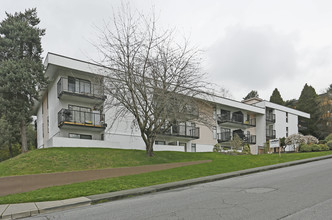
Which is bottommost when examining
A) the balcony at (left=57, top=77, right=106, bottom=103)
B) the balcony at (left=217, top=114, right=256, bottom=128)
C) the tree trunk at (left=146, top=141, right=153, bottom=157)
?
the tree trunk at (left=146, top=141, right=153, bottom=157)

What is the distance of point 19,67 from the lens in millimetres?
22984

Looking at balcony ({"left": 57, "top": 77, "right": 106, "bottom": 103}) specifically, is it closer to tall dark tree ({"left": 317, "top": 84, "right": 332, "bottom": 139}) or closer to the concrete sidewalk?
the concrete sidewalk

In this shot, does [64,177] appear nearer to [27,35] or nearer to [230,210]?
[230,210]

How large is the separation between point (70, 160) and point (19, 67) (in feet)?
34.3

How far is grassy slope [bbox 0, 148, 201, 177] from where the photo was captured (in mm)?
15578

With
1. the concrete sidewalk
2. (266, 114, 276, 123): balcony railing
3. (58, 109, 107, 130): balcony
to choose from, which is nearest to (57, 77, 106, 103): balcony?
(58, 109, 107, 130): balcony

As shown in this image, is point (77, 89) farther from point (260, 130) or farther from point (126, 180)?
point (260, 130)

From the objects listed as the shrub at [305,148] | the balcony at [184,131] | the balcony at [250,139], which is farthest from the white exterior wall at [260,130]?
the balcony at [184,131]

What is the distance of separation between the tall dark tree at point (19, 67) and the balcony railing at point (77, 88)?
81.8 inches

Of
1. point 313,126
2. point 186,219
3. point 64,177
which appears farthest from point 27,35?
point 313,126

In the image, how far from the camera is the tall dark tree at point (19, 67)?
74.9 feet

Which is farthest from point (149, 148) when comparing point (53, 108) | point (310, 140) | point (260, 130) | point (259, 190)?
point (260, 130)

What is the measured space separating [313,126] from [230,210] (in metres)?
52.4

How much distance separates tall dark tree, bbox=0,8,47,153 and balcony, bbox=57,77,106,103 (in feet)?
6.84
